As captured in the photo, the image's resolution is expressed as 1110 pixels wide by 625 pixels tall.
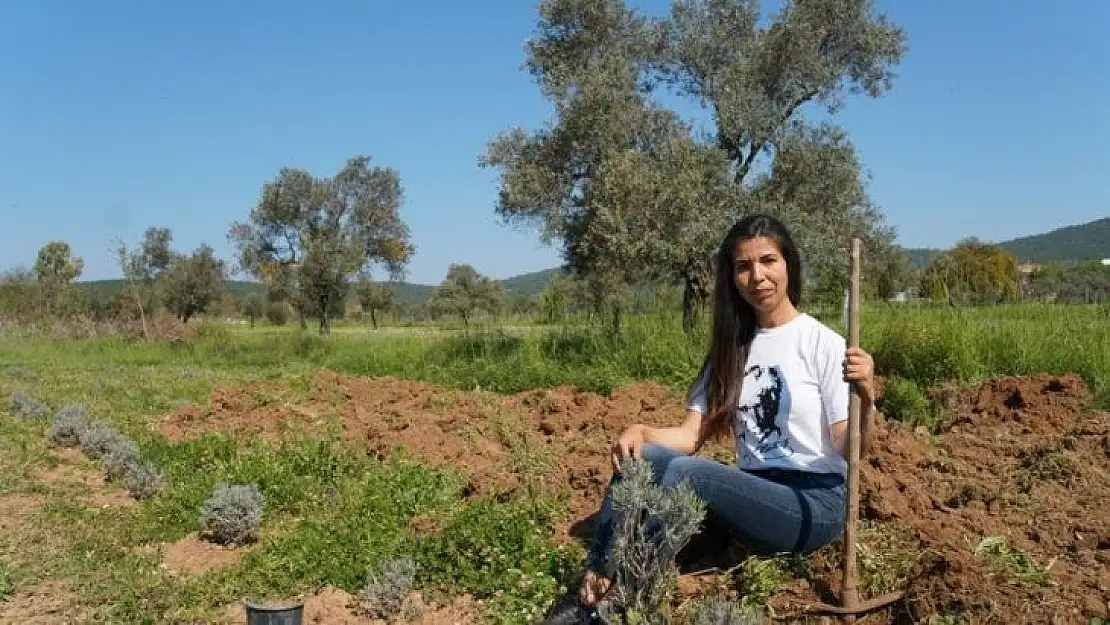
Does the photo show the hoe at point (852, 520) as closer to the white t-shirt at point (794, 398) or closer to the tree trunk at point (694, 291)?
the white t-shirt at point (794, 398)

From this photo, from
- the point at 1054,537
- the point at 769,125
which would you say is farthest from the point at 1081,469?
the point at 769,125

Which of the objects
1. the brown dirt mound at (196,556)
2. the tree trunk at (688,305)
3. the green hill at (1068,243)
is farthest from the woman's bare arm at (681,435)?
the green hill at (1068,243)

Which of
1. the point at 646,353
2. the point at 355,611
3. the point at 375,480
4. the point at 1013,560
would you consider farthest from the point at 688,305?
the point at 1013,560

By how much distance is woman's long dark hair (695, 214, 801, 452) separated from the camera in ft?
11.0

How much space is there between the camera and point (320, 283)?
1570 inches

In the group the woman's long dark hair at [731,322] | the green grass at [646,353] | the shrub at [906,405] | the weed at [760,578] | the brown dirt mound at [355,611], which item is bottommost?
the brown dirt mound at [355,611]

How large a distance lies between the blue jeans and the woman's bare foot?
0.12ft

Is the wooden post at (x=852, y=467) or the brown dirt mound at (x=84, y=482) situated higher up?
the wooden post at (x=852, y=467)

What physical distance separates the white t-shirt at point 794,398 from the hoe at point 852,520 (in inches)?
4.7

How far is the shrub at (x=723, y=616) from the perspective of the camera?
275 cm

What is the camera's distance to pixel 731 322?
11.3 ft

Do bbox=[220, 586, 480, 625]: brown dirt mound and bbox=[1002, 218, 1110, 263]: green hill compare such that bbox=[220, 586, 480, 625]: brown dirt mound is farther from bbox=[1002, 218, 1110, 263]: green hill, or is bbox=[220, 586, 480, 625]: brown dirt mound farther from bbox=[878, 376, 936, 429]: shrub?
bbox=[1002, 218, 1110, 263]: green hill

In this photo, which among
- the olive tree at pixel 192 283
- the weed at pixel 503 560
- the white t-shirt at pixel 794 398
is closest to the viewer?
the white t-shirt at pixel 794 398

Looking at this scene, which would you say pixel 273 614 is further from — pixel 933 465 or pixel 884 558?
pixel 933 465
